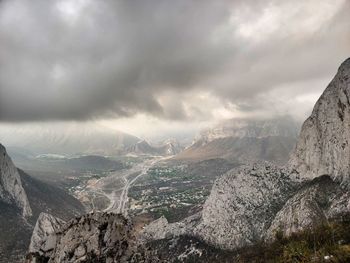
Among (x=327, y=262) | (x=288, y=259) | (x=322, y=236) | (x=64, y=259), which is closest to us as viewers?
(x=64, y=259)

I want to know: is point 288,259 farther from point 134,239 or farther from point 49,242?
point 49,242

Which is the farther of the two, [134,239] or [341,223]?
[341,223]

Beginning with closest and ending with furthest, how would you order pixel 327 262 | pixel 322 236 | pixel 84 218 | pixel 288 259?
pixel 84 218, pixel 327 262, pixel 288 259, pixel 322 236

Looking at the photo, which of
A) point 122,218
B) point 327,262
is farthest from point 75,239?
point 327,262

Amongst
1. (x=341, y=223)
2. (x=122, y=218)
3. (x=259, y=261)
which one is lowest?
(x=259, y=261)

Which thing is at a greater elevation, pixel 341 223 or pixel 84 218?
pixel 84 218

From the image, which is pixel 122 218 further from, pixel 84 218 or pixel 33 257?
pixel 33 257

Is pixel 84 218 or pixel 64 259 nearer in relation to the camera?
pixel 64 259

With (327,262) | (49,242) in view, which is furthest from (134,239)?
(327,262)

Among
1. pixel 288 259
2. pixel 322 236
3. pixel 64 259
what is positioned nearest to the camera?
pixel 64 259
